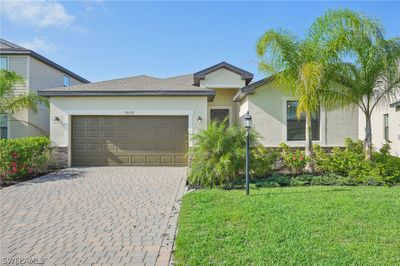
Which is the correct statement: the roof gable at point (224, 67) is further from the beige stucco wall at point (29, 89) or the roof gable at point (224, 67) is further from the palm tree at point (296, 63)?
the beige stucco wall at point (29, 89)

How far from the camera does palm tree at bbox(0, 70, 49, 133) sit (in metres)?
13.2

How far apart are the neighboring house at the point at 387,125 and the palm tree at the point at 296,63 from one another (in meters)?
6.20

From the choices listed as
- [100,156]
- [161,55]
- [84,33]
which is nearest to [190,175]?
[100,156]

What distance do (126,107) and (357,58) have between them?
9.27 meters

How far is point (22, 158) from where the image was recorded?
9.98 metres

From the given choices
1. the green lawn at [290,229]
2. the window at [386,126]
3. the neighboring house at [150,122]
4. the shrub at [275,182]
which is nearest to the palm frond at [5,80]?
the neighboring house at [150,122]

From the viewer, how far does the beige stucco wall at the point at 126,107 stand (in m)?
12.6

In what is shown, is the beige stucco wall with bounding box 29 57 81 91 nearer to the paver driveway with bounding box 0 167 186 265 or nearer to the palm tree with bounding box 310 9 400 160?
the paver driveway with bounding box 0 167 186 265

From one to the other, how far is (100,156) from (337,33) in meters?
10.6

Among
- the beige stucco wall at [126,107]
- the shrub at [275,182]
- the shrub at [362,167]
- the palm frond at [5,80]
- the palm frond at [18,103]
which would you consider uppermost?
the palm frond at [5,80]

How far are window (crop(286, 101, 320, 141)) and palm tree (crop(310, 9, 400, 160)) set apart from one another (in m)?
2.68

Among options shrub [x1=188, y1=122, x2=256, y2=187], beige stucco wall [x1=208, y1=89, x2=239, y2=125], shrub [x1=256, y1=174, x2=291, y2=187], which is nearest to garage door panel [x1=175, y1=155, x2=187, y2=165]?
shrub [x1=188, y1=122, x2=256, y2=187]

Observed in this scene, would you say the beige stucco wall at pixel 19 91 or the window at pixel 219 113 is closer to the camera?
the beige stucco wall at pixel 19 91

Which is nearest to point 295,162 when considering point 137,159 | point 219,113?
point 137,159
